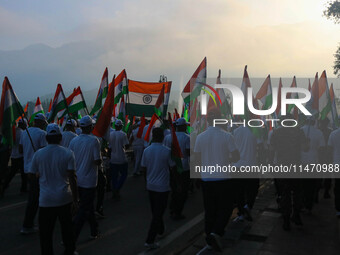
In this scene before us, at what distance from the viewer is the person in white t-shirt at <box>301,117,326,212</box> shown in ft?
24.5

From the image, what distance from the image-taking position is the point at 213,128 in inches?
219

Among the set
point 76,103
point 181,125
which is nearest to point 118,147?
point 76,103

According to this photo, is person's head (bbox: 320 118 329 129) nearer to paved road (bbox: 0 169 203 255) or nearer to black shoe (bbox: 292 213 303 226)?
paved road (bbox: 0 169 203 255)

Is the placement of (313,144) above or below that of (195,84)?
below

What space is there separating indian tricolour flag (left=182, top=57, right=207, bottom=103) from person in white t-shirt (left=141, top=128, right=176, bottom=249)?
3907mm

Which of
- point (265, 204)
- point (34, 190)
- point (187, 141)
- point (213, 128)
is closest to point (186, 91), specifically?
point (187, 141)

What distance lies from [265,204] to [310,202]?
122cm

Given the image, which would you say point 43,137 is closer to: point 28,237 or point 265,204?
point 28,237

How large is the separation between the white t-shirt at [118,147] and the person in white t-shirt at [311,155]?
13.5 feet

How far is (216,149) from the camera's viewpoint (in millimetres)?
5473

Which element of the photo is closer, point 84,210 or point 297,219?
point 84,210

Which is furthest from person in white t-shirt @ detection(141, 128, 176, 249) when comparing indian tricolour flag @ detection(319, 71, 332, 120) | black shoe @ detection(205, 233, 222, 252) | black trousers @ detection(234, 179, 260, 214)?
indian tricolour flag @ detection(319, 71, 332, 120)

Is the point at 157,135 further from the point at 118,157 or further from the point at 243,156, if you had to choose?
the point at 118,157

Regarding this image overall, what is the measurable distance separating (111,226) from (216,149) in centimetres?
261
